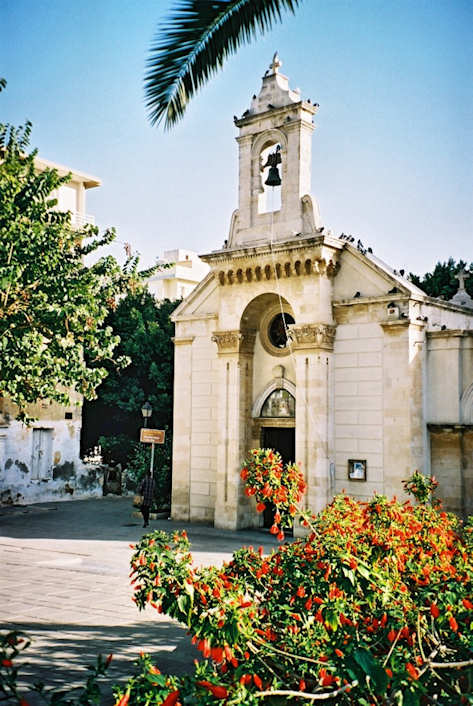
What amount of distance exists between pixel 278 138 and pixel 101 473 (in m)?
14.6

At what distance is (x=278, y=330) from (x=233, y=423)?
8.94ft

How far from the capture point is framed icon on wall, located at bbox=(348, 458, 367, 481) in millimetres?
16656

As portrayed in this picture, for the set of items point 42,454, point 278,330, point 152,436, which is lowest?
point 42,454

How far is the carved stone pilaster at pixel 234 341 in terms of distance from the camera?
1908 centimetres

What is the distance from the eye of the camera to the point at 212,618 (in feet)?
14.3

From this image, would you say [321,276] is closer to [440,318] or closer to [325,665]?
[440,318]

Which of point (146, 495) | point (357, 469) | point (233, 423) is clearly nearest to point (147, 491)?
point (146, 495)

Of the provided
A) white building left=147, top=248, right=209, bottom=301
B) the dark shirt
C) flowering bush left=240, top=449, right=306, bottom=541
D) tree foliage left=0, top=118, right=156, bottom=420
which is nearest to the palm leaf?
flowering bush left=240, top=449, right=306, bottom=541

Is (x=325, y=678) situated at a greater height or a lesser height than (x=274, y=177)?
lesser

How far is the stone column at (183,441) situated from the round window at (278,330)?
8.33 ft

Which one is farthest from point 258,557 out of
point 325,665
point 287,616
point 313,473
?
point 313,473

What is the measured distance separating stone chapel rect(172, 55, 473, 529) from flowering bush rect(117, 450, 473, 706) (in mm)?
8439

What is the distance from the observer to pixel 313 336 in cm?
1728

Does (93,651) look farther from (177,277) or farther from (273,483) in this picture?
(177,277)
